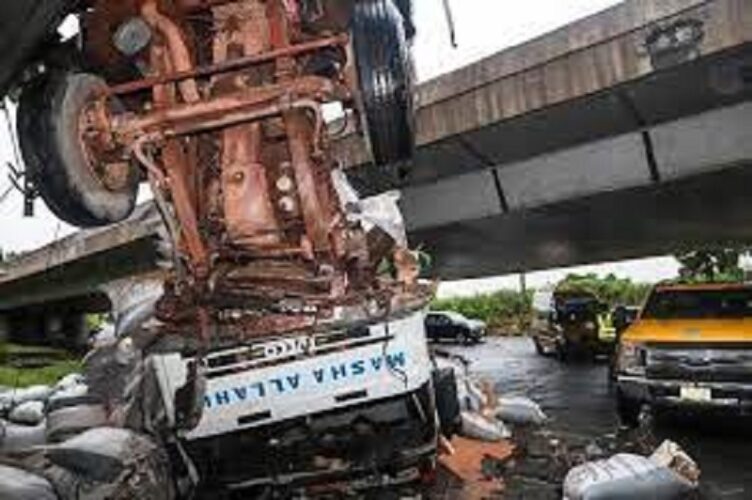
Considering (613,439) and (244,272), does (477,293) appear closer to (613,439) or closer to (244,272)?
(613,439)

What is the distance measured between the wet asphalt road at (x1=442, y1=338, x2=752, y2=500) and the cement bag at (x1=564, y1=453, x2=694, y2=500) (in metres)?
1.71

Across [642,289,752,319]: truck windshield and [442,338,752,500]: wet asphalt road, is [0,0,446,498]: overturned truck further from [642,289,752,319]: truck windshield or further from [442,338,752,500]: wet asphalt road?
[642,289,752,319]: truck windshield

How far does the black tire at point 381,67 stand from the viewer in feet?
20.5

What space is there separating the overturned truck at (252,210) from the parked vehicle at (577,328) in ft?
62.2

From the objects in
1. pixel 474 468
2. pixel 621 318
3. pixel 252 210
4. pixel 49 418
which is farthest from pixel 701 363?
pixel 49 418

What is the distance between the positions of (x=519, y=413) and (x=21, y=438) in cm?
515

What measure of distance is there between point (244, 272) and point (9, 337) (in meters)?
33.3

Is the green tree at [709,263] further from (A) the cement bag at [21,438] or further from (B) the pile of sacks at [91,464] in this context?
(B) the pile of sacks at [91,464]

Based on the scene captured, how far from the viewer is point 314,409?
6656mm

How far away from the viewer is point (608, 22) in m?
9.80

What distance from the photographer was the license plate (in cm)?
1095

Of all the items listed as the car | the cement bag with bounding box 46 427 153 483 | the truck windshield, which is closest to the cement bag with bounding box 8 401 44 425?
the cement bag with bounding box 46 427 153 483

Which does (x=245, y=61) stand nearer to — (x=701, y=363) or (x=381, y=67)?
(x=381, y=67)

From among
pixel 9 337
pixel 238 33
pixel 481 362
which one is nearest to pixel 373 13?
pixel 238 33
